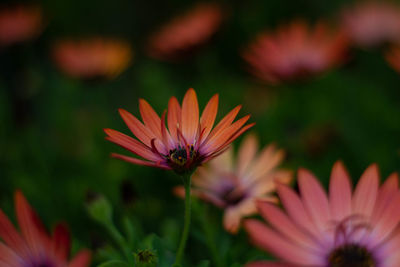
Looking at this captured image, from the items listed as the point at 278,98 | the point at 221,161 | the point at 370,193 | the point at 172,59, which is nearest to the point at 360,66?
the point at 278,98

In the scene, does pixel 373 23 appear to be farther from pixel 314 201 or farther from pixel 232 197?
pixel 314 201

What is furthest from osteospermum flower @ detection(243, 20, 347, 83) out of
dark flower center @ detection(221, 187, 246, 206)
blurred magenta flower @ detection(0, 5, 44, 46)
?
blurred magenta flower @ detection(0, 5, 44, 46)

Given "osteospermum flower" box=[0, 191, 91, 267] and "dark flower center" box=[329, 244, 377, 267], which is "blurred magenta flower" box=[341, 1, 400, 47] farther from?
"osteospermum flower" box=[0, 191, 91, 267]

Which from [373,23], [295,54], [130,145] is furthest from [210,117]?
[373,23]

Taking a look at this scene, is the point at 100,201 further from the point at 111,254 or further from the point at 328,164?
the point at 328,164

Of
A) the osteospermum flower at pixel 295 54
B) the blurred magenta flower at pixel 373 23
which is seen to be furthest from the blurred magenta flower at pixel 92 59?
the blurred magenta flower at pixel 373 23

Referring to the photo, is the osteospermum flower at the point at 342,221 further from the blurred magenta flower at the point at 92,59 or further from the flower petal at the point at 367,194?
the blurred magenta flower at the point at 92,59
